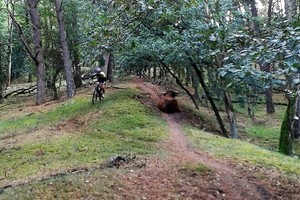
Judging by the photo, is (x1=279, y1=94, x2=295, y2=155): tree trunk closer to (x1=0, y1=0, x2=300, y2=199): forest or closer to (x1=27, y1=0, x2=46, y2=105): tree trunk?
(x1=0, y1=0, x2=300, y2=199): forest

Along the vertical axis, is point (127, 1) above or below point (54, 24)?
below

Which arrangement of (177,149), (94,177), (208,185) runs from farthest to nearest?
(177,149), (208,185), (94,177)

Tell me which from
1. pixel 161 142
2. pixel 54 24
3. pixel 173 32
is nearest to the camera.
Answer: pixel 161 142

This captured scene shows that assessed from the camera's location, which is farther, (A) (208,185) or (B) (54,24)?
(B) (54,24)

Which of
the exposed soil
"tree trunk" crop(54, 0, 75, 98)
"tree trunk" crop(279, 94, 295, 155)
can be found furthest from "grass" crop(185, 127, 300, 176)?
"tree trunk" crop(54, 0, 75, 98)

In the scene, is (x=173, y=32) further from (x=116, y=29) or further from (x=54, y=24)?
(x=54, y=24)

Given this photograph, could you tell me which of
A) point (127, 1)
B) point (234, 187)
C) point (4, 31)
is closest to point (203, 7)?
point (234, 187)

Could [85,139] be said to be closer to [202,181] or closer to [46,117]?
[202,181]

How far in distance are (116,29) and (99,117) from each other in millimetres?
9473

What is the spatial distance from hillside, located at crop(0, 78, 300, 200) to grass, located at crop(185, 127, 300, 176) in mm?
29

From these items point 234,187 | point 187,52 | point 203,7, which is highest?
point 203,7

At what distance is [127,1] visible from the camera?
6691mm

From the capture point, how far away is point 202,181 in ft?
31.8

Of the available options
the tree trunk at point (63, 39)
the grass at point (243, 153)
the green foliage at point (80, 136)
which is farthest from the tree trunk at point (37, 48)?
the grass at point (243, 153)
